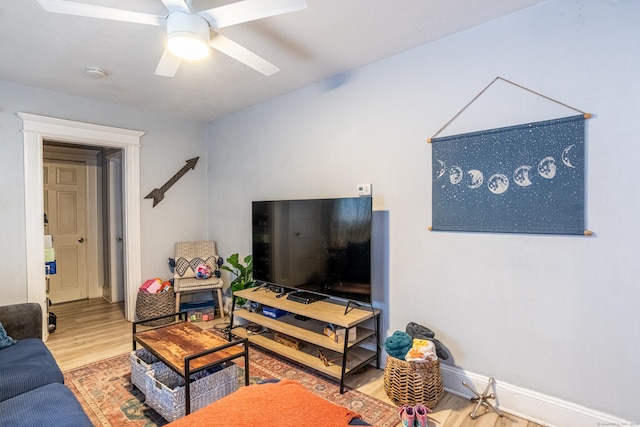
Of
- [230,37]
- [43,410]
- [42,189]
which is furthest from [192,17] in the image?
[42,189]

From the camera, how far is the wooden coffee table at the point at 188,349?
1.86 metres

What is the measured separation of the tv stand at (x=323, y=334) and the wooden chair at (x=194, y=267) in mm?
972

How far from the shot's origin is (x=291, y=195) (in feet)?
10.9

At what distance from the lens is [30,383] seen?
172 cm

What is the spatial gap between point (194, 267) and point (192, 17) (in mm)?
3009

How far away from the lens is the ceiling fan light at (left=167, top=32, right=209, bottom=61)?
1.71 meters

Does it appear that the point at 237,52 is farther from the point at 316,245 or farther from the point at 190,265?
the point at 190,265

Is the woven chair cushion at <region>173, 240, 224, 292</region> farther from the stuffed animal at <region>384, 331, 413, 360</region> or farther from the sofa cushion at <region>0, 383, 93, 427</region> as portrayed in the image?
the stuffed animal at <region>384, 331, 413, 360</region>

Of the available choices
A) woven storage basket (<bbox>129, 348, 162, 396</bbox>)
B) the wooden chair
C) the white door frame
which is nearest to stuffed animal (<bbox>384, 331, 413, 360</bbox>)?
woven storage basket (<bbox>129, 348, 162, 396</bbox>)

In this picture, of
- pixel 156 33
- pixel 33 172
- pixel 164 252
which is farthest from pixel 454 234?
pixel 33 172

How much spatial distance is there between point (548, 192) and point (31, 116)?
14.1 ft

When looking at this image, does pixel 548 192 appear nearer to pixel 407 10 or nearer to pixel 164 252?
pixel 407 10

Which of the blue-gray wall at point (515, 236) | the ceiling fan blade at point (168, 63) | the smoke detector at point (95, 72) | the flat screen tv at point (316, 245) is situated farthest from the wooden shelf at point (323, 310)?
the smoke detector at point (95, 72)

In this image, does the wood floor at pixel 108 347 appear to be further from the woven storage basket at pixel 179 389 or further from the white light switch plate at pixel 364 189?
the white light switch plate at pixel 364 189
